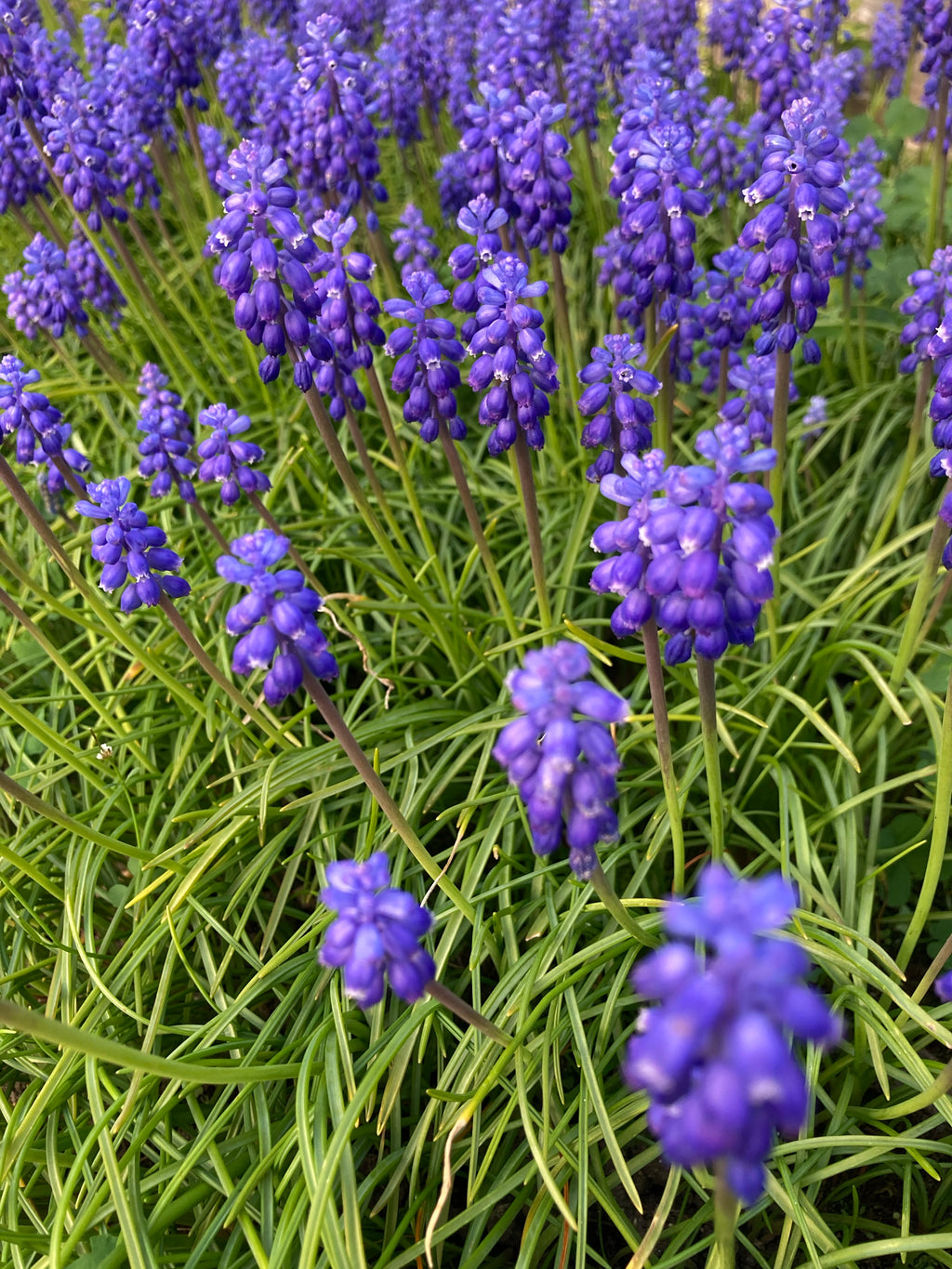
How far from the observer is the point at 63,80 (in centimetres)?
623

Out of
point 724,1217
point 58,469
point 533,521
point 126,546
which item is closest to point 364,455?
point 533,521

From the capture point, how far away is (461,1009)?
2.86m

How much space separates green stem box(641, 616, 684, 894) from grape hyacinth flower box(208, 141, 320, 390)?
1.99 m

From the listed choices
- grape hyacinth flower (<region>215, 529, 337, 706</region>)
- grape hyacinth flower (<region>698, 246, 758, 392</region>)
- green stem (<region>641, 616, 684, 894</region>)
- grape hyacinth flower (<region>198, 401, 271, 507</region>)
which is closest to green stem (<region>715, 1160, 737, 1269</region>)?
green stem (<region>641, 616, 684, 894</region>)

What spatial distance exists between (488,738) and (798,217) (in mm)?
2641

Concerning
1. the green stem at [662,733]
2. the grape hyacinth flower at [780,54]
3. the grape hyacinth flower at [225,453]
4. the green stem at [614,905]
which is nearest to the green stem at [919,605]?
the green stem at [662,733]

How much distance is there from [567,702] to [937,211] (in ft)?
18.7

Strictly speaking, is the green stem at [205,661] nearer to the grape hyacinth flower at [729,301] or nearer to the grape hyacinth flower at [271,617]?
the grape hyacinth flower at [271,617]

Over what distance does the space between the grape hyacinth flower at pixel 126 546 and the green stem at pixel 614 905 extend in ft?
7.23

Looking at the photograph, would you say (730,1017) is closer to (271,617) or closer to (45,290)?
(271,617)

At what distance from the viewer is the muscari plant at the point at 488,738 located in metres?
2.64

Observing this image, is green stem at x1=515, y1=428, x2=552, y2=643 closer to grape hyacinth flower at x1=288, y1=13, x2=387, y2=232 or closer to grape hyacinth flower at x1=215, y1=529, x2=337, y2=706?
grape hyacinth flower at x1=215, y1=529, x2=337, y2=706

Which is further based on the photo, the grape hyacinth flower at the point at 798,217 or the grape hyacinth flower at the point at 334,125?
the grape hyacinth flower at the point at 334,125

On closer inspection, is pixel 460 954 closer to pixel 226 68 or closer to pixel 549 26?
pixel 549 26
